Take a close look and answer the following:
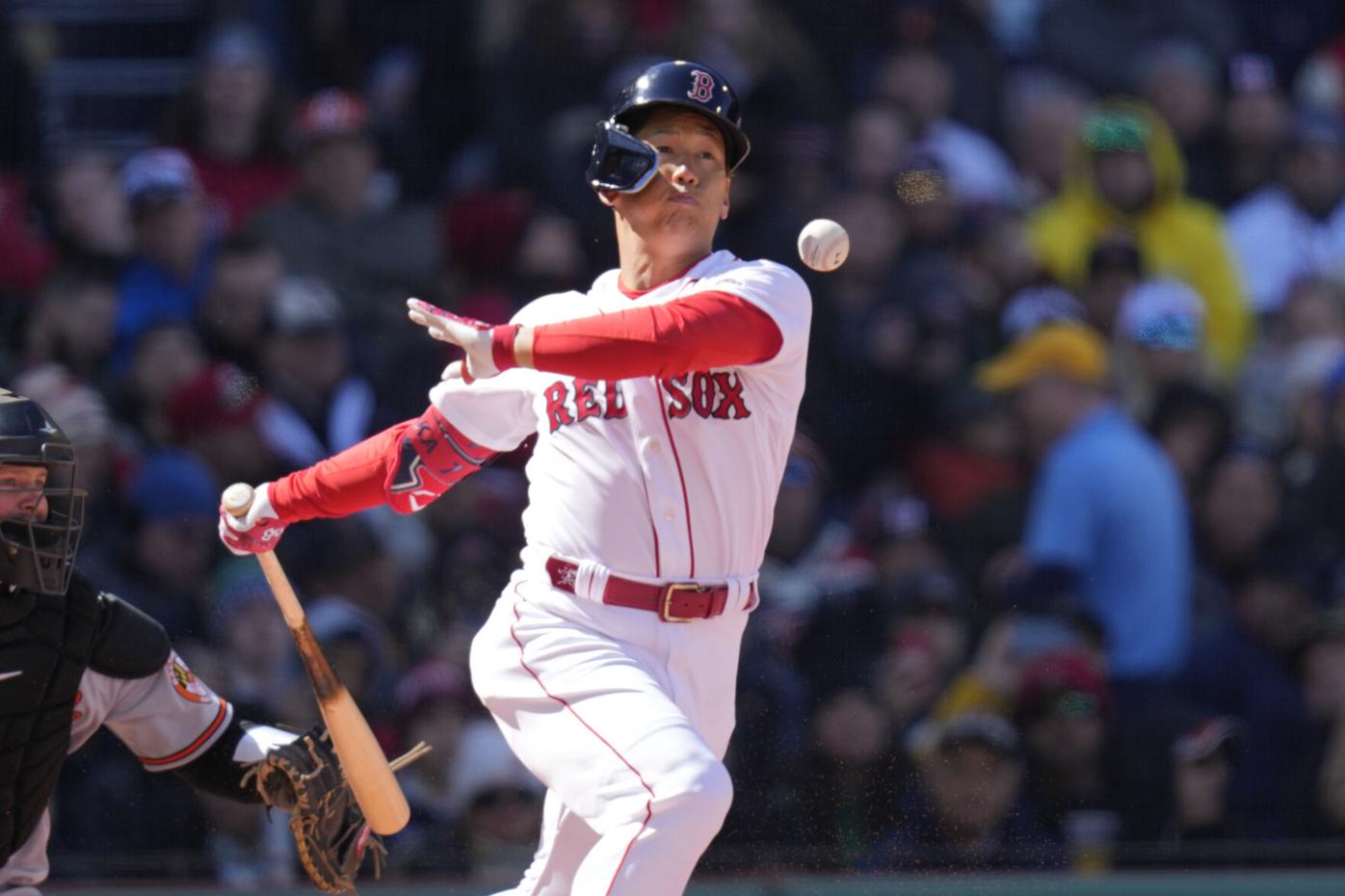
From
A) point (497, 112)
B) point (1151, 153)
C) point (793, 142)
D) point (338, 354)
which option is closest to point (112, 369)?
point (338, 354)

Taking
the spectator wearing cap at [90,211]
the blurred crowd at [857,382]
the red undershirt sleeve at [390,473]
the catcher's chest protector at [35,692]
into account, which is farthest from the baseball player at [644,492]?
the spectator wearing cap at [90,211]

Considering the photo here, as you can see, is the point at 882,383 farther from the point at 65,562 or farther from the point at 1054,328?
the point at 65,562

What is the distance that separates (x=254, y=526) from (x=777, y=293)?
107 centimetres

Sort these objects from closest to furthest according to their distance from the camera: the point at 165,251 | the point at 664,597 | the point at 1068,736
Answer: the point at 664,597 → the point at 1068,736 → the point at 165,251

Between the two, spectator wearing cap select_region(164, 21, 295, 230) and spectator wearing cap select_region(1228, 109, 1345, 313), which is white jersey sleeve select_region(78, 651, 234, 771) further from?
spectator wearing cap select_region(1228, 109, 1345, 313)

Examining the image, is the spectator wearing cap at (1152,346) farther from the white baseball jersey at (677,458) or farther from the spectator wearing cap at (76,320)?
the spectator wearing cap at (76,320)

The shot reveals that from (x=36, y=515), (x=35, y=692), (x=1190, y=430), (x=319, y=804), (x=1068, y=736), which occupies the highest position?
(x=36, y=515)

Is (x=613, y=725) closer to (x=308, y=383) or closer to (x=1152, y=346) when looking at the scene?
(x=308, y=383)

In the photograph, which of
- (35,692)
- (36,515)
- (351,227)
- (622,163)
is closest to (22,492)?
(36,515)

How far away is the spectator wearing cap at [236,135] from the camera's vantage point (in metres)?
6.25

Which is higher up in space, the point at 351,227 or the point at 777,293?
the point at 777,293

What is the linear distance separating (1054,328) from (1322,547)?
1003mm

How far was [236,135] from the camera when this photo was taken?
628 centimetres

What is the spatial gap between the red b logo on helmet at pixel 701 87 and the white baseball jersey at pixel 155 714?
134 cm
